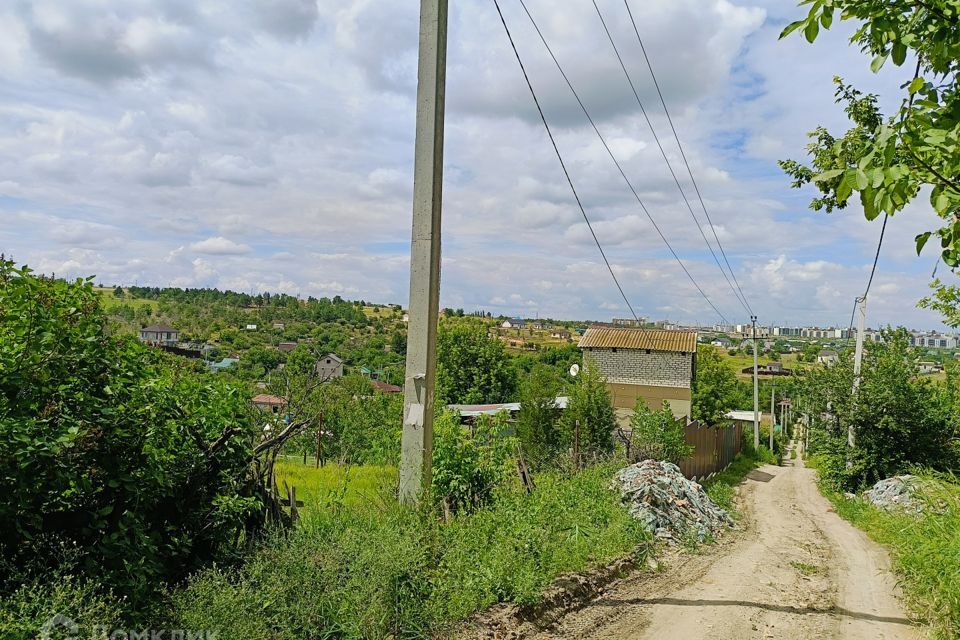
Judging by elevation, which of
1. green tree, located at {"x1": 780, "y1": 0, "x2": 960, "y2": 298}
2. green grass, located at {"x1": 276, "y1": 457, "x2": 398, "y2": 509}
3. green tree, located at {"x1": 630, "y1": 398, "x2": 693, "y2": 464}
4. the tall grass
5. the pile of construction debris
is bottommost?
the tall grass

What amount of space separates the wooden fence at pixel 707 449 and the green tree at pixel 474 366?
24.0 m

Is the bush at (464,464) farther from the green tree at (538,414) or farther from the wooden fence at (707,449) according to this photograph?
the green tree at (538,414)

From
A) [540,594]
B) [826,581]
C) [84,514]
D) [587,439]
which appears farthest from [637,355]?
[84,514]

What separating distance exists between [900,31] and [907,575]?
7.68 metres

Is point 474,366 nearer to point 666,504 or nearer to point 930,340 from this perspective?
point 930,340

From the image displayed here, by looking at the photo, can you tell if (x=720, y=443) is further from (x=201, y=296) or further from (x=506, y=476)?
(x=201, y=296)

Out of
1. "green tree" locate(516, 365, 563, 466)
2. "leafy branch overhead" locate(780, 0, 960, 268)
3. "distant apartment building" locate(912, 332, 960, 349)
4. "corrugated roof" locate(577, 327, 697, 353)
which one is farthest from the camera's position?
"corrugated roof" locate(577, 327, 697, 353)

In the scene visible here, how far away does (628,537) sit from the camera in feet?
28.9

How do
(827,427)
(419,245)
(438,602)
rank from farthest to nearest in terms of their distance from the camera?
(827,427) < (419,245) < (438,602)

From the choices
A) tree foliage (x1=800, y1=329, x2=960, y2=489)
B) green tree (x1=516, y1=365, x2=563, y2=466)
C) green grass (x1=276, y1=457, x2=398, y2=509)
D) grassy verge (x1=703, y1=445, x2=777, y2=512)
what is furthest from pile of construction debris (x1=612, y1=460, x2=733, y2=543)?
green tree (x1=516, y1=365, x2=563, y2=466)

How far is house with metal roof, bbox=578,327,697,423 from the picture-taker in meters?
39.3

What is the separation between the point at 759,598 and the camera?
7.23 m

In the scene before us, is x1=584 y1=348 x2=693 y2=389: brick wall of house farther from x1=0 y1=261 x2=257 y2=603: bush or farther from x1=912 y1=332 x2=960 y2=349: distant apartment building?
x1=0 y1=261 x2=257 y2=603: bush

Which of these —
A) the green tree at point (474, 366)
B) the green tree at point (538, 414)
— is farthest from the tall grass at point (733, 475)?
the green tree at point (474, 366)
